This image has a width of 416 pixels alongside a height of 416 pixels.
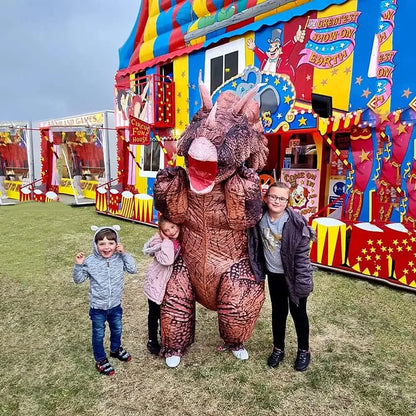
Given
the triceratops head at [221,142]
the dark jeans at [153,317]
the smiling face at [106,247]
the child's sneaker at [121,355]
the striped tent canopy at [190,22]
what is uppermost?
the striped tent canopy at [190,22]

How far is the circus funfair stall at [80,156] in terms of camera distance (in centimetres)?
1114

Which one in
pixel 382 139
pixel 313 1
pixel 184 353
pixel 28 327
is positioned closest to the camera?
pixel 184 353

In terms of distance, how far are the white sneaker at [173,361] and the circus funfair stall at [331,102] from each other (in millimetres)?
2663

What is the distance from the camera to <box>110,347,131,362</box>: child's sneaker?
254 cm

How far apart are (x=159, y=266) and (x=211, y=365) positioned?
2.77 ft

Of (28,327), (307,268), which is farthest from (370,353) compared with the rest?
(28,327)

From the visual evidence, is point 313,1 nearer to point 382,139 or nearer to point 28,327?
point 382,139

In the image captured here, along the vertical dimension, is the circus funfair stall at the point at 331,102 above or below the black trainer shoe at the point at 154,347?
above

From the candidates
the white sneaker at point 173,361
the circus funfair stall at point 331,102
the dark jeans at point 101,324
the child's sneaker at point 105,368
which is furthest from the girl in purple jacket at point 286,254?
the circus funfair stall at point 331,102

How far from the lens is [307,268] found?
2170mm

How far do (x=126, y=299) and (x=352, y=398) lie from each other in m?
2.42

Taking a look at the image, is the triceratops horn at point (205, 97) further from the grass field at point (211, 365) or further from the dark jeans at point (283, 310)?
the grass field at point (211, 365)

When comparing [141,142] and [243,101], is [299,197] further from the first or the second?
[243,101]

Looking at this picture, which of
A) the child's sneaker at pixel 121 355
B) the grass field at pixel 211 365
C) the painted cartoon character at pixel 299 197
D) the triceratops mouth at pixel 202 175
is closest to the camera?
the triceratops mouth at pixel 202 175
